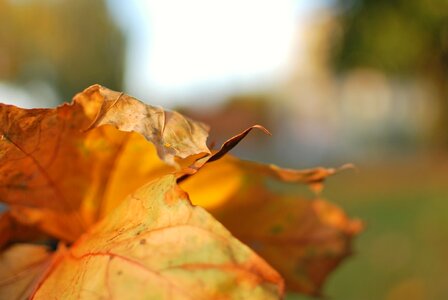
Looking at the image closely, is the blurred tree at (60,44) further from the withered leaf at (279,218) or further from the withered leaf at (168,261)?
the withered leaf at (168,261)

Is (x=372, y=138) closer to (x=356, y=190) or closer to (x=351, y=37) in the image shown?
(x=351, y=37)

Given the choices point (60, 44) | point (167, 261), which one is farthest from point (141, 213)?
point (60, 44)

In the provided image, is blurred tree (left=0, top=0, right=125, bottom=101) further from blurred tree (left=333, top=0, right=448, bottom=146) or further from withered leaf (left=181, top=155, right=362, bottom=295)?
withered leaf (left=181, top=155, right=362, bottom=295)

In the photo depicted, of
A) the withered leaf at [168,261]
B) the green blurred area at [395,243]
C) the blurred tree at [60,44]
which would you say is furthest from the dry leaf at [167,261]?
the blurred tree at [60,44]

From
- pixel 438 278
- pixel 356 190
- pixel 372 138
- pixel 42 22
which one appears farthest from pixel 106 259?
pixel 372 138

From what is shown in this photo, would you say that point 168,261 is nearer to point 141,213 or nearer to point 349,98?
point 141,213

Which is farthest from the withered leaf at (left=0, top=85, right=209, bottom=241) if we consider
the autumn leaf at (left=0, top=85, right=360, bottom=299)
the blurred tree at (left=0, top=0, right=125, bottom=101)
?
the blurred tree at (left=0, top=0, right=125, bottom=101)
